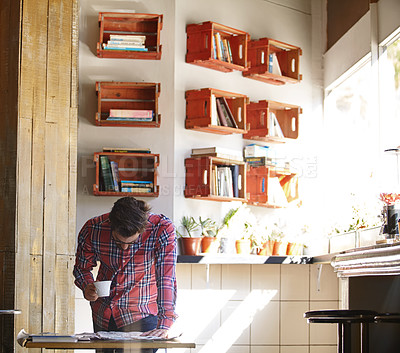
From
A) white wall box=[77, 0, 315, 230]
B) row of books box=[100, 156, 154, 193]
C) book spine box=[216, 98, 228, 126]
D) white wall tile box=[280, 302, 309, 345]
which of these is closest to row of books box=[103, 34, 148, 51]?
white wall box=[77, 0, 315, 230]

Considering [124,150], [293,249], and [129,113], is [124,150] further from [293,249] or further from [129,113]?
[293,249]

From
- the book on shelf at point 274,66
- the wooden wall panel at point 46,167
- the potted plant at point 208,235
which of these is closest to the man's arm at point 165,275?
the wooden wall panel at point 46,167

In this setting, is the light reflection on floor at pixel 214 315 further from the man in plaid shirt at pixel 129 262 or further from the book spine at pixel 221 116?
the man in plaid shirt at pixel 129 262

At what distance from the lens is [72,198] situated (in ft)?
A: 13.8

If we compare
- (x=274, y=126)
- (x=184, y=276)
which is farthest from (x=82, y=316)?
(x=274, y=126)

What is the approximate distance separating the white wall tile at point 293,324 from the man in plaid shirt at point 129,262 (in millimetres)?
2946

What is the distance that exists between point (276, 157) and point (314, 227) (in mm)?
746

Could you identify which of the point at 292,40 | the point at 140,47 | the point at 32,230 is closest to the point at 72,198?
the point at 32,230

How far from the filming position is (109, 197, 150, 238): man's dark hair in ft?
10.1

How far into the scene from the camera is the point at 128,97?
586cm

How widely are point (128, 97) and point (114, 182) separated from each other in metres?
0.78

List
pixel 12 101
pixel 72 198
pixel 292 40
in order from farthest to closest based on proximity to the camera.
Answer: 1. pixel 292 40
2. pixel 72 198
3. pixel 12 101

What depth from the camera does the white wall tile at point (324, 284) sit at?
6070 mm

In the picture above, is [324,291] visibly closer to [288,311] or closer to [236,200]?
[288,311]
